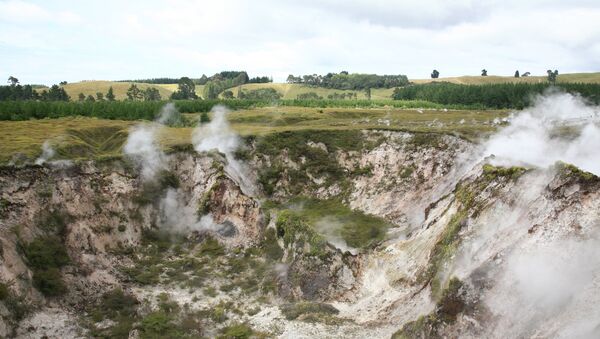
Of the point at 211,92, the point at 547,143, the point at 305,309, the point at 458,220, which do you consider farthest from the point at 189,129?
the point at 211,92

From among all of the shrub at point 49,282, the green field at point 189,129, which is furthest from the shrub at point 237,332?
the green field at point 189,129

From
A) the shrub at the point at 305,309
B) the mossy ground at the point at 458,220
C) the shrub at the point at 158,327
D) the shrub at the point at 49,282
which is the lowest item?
the shrub at the point at 158,327

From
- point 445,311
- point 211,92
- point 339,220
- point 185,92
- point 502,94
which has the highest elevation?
point 211,92

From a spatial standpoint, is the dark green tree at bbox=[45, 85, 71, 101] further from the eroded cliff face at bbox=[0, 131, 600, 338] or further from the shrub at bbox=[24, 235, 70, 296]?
the shrub at bbox=[24, 235, 70, 296]

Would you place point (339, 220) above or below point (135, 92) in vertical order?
below

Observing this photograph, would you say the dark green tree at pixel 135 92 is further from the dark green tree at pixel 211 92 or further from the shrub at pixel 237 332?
the shrub at pixel 237 332

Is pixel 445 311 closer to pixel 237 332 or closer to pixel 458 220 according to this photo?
pixel 458 220
